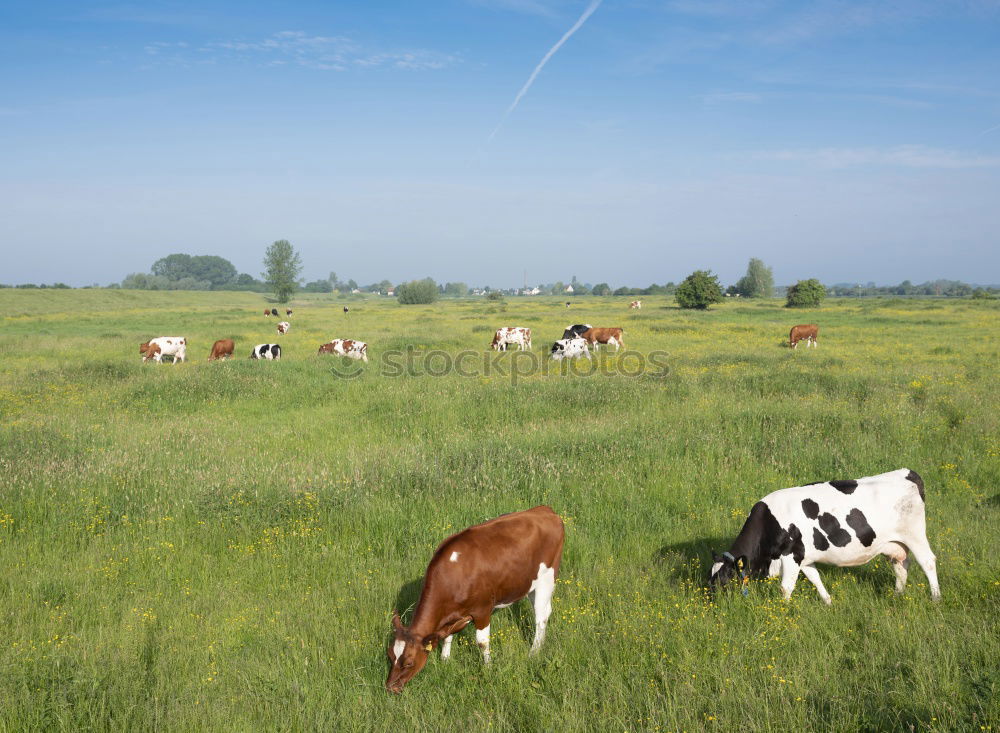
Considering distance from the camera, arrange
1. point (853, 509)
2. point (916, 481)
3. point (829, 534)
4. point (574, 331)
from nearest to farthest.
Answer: point (829, 534)
point (853, 509)
point (916, 481)
point (574, 331)

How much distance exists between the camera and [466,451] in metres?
9.76

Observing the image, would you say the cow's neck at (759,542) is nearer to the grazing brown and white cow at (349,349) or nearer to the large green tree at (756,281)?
the grazing brown and white cow at (349,349)

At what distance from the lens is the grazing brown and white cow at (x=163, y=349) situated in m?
24.1

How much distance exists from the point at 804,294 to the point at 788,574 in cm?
7210

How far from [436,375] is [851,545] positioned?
1492cm

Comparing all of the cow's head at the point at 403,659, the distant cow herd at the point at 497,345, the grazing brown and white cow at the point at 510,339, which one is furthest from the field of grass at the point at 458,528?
the grazing brown and white cow at the point at 510,339

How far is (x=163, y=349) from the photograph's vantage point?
24594mm

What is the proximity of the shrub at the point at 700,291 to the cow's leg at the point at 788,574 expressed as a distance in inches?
2438

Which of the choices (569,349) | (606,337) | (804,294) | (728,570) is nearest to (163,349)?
(569,349)

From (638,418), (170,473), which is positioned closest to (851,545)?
(638,418)

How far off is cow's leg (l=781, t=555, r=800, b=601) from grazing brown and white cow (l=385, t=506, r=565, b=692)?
2309mm

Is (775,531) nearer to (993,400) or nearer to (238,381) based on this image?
(993,400)

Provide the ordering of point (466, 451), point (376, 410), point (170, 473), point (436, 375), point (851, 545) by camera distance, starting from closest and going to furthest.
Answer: point (851, 545), point (170, 473), point (466, 451), point (376, 410), point (436, 375)

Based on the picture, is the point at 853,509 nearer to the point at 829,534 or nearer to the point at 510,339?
the point at 829,534
